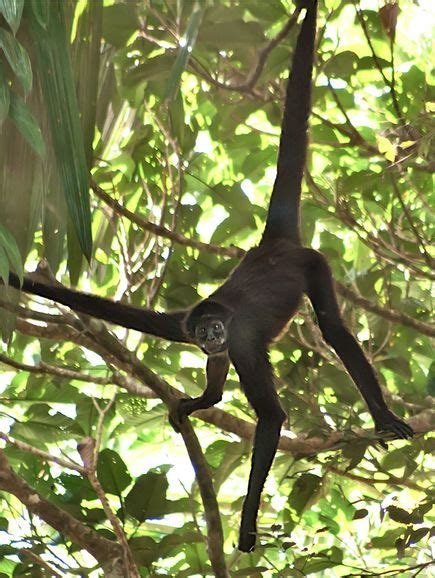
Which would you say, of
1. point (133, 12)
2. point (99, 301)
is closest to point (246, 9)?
point (133, 12)

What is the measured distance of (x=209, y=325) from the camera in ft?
11.0

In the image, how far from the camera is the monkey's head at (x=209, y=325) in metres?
3.36

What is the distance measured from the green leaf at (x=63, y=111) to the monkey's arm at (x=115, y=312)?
0.78m

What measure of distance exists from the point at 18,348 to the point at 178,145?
1.17m

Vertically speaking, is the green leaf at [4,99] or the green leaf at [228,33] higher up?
the green leaf at [228,33]

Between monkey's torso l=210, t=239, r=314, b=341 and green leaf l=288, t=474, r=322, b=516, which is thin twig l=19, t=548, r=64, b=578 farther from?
monkey's torso l=210, t=239, r=314, b=341

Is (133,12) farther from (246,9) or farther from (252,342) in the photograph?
(252,342)

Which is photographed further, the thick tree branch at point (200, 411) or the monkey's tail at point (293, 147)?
the monkey's tail at point (293, 147)

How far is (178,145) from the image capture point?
3.70 metres

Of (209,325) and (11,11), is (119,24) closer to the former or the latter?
(209,325)

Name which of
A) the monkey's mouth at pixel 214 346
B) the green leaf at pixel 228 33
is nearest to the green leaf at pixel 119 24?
the green leaf at pixel 228 33

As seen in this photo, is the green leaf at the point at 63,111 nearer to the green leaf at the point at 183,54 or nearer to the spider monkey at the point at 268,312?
the green leaf at the point at 183,54

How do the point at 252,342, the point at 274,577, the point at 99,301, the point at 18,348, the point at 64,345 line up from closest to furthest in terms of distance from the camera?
the point at 274,577 → the point at 99,301 → the point at 252,342 → the point at 18,348 → the point at 64,345

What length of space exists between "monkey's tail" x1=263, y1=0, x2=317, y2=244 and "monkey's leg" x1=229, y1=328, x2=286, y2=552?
0.52m
